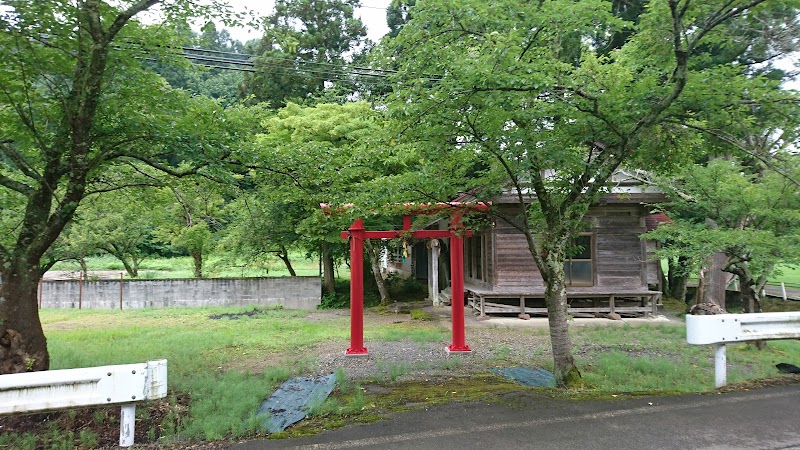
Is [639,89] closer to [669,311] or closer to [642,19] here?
[642,19]

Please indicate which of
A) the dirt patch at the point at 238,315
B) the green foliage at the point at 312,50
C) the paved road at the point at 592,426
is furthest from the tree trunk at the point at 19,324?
the green foliage at the point at 312,50

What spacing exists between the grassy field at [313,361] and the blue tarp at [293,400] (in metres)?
0.14

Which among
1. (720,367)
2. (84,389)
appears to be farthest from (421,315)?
(84,389)

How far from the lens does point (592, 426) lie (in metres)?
3.61

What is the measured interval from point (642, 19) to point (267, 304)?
51.3ft

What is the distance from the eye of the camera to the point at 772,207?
9031 mm

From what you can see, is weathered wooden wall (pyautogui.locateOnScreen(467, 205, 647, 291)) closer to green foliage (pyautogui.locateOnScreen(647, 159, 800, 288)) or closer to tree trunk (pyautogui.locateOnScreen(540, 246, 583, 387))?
green foliage (pyautogui.locateOnScreen(647, 159, 800, 288))

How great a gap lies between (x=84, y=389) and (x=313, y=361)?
15.9 ft

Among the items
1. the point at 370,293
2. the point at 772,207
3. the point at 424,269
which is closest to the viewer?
the point at 772,207

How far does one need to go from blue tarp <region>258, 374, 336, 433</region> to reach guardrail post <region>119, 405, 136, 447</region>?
3.32 ft

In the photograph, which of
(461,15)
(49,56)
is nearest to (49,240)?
(49,56)

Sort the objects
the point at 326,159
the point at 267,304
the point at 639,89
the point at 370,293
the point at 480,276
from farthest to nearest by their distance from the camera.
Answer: the point at 370,293 → the point at 267,304 → the point at 480,276 → the point at 326,159 → the point at 639,89

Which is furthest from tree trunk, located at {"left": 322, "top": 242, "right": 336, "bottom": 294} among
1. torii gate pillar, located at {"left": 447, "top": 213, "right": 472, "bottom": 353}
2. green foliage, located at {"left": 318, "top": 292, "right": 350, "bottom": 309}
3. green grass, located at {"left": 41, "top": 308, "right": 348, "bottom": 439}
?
torii gate pillar, located at {"left": 447, "top": 213, "right": 472, "bottom": 353}

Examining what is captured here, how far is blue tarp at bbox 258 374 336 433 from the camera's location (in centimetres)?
422
